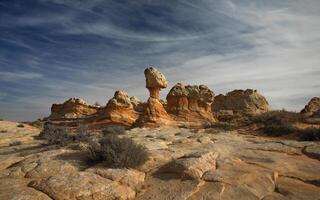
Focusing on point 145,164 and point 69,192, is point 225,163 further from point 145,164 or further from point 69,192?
point 69,192

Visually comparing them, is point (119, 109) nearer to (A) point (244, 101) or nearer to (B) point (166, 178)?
(A) point (244, 101)

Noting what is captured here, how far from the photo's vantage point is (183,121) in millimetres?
31094

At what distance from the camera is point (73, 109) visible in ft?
141

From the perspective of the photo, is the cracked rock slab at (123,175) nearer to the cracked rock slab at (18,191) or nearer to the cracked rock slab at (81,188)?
the cracked rock slab at (81,188)

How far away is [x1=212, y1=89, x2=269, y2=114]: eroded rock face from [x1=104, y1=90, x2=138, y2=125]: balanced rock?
14.5 m

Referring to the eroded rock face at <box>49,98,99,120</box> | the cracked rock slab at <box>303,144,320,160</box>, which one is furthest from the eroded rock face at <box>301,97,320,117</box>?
the eroded rock face at <box>49,98,99,120</box>

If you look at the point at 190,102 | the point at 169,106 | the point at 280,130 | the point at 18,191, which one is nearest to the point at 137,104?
the point at 169,106

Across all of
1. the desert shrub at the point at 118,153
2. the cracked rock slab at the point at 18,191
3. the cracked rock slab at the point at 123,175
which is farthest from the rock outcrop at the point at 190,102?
the cracked rock slab at the point at 18,191

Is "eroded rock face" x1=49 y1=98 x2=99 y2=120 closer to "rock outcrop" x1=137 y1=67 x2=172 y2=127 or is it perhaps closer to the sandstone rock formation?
the sandstone rock formation

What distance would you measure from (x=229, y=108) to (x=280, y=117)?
18518 mm

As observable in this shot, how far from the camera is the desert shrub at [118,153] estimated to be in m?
7.42

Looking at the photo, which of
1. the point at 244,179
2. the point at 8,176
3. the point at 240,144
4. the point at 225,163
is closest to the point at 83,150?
the point at 8,176

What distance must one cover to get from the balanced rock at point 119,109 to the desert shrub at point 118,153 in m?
24.2

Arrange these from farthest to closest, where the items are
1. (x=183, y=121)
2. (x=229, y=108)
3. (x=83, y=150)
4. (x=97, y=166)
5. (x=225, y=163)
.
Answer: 1. (x=229, y=108)
2. (x=183, y=121)
3. (x=83, y=150)
4. (x=225, y=163)
5. (x=97, y=166)
